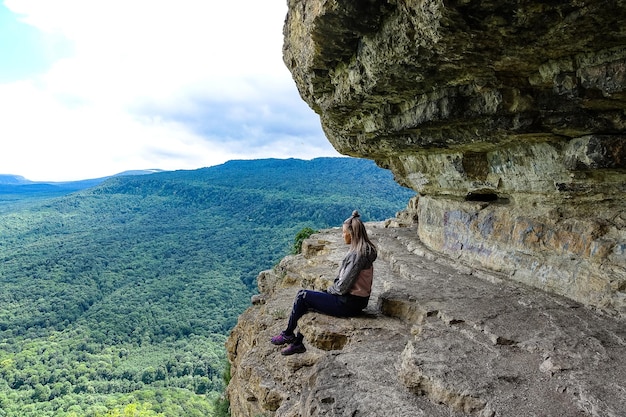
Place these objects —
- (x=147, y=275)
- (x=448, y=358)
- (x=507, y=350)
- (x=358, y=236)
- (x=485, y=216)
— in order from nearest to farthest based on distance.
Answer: (x=448, y=358)
(x=507, y=350)
(x=358, y=236)
(x=485, y=216)
(x=147, y=275)

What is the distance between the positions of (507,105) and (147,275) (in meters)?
104

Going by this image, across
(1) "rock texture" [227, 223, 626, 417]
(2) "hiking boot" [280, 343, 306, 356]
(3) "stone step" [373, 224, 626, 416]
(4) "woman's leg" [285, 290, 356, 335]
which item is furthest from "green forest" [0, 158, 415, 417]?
(3) "stone step" [373, 224, 626, 416]

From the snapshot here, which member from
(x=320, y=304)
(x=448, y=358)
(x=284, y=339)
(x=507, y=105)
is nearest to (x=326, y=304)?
(x=320, y=304)

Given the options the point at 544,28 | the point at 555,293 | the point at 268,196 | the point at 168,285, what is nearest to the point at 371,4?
the point at 544,28

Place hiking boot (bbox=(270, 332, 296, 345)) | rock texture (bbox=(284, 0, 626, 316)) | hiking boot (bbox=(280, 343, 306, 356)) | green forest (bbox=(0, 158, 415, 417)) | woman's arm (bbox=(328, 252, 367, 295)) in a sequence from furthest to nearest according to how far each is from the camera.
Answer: green forest (bbox=(0, 158, 415, 417)) < hiking boot (bbox=(270, 332, 296, 345)) < hiking boot (bbox=(280, 343, 306, 356)) < woman's arm (bbox=(328, 252, 367, 295)) < rock texture (bbox=(284, 0, 626, 316))

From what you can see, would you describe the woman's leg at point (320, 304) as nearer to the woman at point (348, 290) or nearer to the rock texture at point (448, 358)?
the woman at point (348, 290)

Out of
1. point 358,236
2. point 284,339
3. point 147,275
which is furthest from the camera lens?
point 147,275

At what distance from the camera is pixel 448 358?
16.2ft

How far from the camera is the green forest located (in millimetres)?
54406

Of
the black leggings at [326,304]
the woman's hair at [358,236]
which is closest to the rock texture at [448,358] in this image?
the black leggings at [326,304]

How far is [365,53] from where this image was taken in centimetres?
668

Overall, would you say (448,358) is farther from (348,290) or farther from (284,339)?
(284,339)

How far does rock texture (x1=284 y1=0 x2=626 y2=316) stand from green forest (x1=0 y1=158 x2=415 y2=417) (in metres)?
36.4

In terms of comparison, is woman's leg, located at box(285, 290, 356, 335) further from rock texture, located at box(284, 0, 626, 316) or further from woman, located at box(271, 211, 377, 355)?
rock texture, located at box(284, 0, 626, 316)
